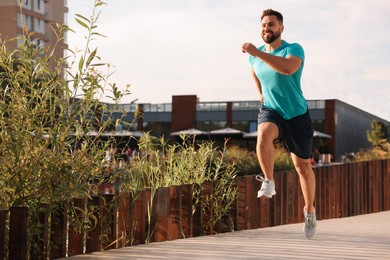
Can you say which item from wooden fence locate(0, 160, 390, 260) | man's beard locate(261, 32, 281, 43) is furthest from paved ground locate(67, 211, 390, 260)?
man's beard locate(261, 32, 281, 43)

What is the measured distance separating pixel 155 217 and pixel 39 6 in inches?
2269

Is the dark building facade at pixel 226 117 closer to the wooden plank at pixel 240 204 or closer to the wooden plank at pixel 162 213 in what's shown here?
the wooden plank at pixel 240 204

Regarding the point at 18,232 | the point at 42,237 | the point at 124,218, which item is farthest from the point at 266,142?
the point at 18,232

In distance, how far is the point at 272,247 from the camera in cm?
460

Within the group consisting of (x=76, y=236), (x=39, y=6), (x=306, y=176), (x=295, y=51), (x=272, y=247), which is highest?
(x=39, y=6)

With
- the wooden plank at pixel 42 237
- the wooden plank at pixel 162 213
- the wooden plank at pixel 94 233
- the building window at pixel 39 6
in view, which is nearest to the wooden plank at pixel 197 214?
the wooden plank at pixel 162 213

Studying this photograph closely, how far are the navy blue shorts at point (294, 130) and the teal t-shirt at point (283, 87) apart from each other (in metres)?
0.05

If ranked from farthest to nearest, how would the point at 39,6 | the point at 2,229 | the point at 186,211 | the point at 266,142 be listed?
1. the point at 39,6
2. the point at 186,211
3. the point at 266,142
4. the point at 2,229

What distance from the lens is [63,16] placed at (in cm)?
6400

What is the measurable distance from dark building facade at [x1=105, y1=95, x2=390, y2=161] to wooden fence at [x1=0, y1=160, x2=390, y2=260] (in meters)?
39.9

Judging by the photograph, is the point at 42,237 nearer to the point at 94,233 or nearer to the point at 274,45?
the point at 94,233

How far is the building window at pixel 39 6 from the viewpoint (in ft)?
194

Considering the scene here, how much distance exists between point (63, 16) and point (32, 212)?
6225 centimetres

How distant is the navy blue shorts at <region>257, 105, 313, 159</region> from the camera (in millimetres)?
5188
